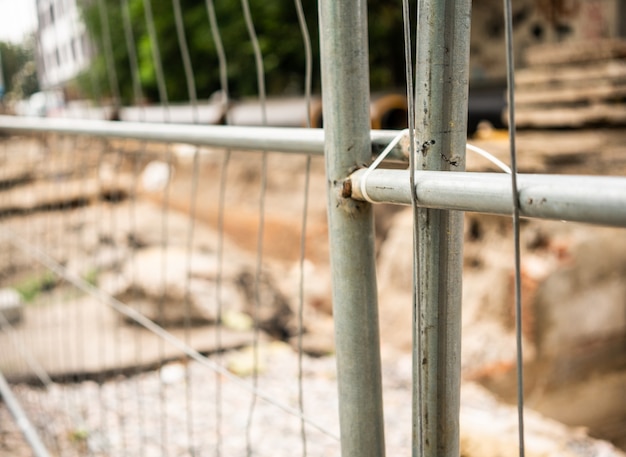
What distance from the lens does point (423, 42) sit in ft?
2.19

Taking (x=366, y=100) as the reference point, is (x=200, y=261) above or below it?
Answer: below

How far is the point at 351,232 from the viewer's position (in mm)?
813

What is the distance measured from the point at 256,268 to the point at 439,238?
1.93 meters

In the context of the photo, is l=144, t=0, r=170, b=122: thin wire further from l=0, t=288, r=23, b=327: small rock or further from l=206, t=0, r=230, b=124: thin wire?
l=0, t=288, r=23, b=327: small rock

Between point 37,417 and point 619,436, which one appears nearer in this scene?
point 37,417

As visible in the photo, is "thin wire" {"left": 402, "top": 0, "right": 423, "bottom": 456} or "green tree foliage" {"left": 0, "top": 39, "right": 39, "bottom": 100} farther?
"green tree foliage" {"left": 0, "top": 39, "right": 39, "bottom": 100}

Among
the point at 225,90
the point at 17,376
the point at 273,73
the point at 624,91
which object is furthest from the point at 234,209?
the point at 225,90

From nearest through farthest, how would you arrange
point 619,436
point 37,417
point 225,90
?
1. point 225,90
2. point 37,417
3. point 619,436

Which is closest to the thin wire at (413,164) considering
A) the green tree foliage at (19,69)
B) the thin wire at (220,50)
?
the thin wire at (220,50)

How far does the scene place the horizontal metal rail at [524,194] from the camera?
1.67 feet

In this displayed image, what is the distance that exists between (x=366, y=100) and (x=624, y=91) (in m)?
4.36

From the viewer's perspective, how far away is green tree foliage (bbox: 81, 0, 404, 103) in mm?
9242

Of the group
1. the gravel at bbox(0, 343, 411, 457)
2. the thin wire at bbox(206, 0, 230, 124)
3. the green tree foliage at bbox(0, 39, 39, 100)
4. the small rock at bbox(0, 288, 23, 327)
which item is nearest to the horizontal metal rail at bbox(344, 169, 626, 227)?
the thin wire at bbox(206, 0, 230, 124)

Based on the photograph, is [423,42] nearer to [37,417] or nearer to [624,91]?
[37,417]
